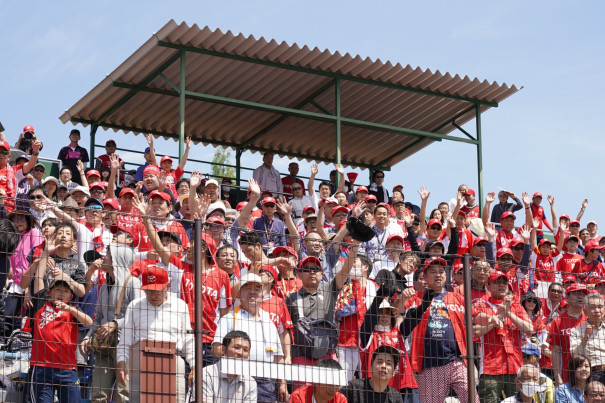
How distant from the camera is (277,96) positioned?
19.8m

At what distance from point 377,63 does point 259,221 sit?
501 cm

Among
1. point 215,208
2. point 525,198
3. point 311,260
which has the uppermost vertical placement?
point 525,198

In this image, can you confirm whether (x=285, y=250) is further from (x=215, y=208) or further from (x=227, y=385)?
(x=215, y=208)

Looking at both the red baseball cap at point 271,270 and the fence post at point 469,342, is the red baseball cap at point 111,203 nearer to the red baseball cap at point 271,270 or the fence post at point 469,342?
the red baseball cap at point 271,270

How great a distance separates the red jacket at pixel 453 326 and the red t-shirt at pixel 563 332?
0.99 m

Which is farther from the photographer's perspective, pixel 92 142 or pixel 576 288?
pixel 92 142

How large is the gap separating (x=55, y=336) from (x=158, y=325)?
1.11m

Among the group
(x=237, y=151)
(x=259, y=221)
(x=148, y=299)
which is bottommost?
(x=148, y=299)

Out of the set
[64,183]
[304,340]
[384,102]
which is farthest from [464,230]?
[304,340]

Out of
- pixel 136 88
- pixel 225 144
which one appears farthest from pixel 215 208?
pixel 225 144

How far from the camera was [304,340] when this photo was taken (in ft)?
30.7

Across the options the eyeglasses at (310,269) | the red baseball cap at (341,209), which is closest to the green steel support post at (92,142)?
the red baseball cap at (341,209)

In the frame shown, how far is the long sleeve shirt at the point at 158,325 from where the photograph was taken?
8.44 meters

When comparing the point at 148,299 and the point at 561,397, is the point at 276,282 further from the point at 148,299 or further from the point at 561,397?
the point at 561,397
